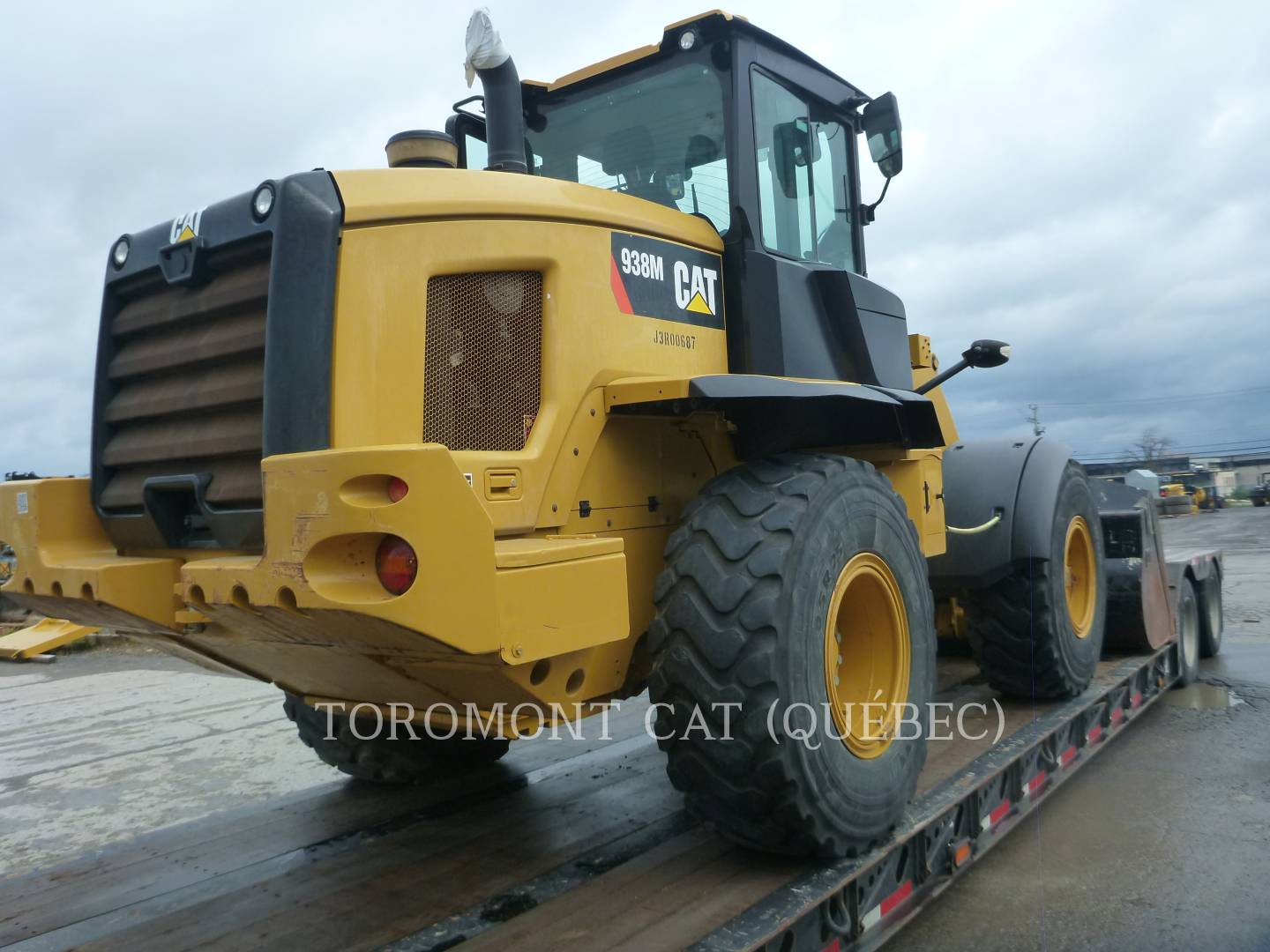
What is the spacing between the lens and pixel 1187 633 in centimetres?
771

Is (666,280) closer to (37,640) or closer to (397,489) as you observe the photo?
(397,489)

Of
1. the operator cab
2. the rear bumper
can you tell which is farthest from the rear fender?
the rear bumper

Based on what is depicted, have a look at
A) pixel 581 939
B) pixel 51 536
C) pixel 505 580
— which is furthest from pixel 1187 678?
pixel 51 536

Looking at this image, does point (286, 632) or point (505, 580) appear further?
point (286, 632)

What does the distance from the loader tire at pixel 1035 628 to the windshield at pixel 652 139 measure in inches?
103

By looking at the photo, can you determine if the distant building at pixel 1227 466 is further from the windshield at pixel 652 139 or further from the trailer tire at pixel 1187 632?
the windshield at pixel 652 139

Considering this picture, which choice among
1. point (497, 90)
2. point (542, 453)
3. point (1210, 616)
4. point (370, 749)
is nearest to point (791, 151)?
point (497, 90)

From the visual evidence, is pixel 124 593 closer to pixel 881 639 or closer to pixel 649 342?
pixel 649 342

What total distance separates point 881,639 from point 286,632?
2093 millimetres

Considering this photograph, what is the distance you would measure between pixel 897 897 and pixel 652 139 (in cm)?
289

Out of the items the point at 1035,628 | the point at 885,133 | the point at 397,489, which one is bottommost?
the point at 1035,628

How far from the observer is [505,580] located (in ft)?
8.02

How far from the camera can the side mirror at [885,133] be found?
178 inches

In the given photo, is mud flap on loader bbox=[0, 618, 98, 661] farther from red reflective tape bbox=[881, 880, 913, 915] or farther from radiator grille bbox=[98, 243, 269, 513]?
red reflective tape bbox=[881, 880, 913, 915]
